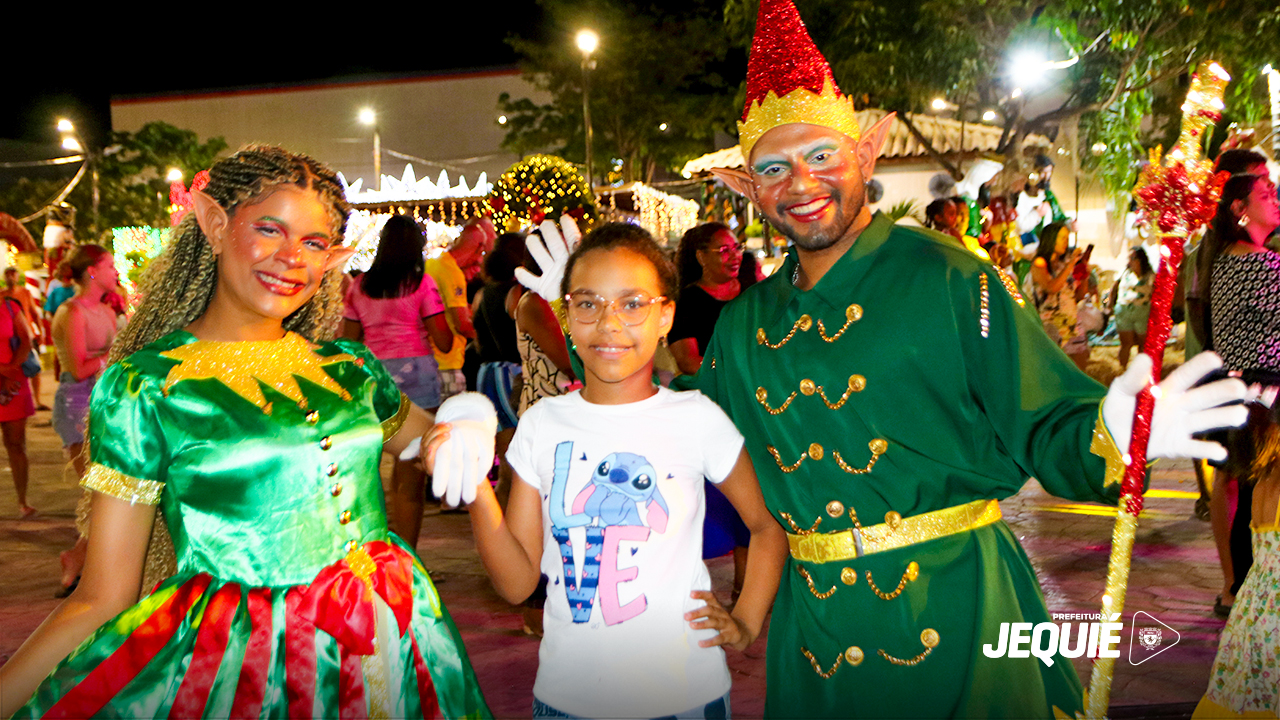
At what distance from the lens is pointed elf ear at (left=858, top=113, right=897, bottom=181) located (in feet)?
7.90

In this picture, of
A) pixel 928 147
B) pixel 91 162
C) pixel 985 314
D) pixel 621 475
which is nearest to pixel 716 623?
pixel 621 475

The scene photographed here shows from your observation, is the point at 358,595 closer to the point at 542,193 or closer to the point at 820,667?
the point at 820,667

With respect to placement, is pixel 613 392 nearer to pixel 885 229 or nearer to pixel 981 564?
pixel 885 229

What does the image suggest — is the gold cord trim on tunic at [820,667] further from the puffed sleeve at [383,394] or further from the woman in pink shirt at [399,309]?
the woman in pink shirt at [399,309]

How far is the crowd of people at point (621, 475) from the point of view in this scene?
1.99 metres

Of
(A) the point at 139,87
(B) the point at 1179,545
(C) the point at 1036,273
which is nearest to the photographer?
(B) the point at 1179,545

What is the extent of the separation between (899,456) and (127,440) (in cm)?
159

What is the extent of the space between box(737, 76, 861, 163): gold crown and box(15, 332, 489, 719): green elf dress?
1.19 metres

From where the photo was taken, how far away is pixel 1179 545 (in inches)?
233

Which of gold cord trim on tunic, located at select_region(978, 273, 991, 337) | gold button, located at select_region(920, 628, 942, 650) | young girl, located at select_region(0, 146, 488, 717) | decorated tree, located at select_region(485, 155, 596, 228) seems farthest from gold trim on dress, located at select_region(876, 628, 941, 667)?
decorated tree, located at select_region(485, 155, 596, 228)

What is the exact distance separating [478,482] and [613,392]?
414 millimetres

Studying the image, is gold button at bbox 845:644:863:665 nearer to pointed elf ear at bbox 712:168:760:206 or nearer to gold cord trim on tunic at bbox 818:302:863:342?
gold cord trim on tunic at bbox 818:302:863:342

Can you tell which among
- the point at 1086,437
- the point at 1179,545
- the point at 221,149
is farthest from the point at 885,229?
the point at 221,149

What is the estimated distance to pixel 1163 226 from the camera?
6.02ft
